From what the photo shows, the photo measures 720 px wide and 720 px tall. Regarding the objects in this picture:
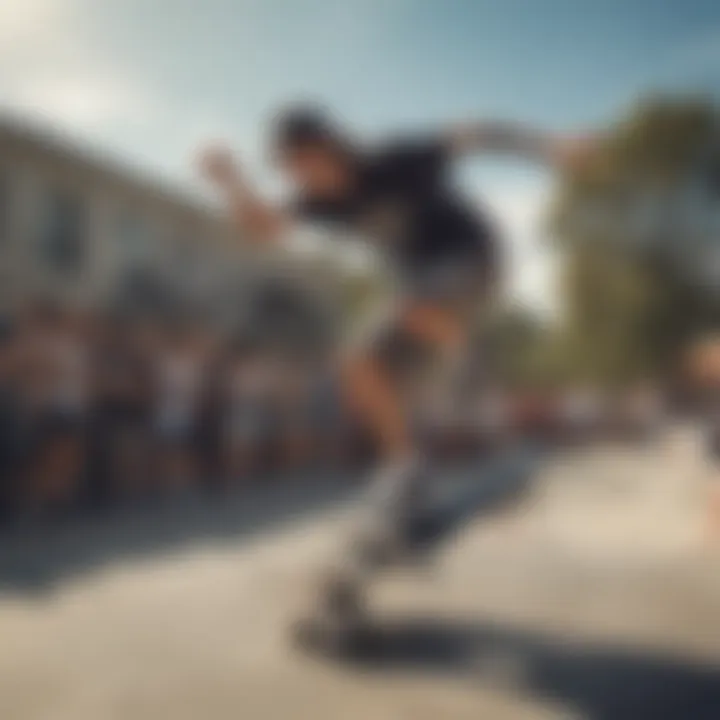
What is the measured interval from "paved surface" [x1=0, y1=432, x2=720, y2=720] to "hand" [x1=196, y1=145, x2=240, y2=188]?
118 centimetres

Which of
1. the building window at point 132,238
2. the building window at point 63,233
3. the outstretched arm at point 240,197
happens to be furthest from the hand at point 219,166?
the building window at point 132,238

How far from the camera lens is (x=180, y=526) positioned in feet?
14.5

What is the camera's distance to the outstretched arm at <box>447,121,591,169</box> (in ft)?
6.95

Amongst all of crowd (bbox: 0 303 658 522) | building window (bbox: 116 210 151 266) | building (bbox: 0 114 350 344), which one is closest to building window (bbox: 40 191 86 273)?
building (bbox: 0 114 350 344)

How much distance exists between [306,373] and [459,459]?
4.94ft

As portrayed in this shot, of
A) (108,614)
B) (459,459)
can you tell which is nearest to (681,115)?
(108,614)

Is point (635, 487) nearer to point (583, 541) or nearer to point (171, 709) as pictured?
point (583, 541)

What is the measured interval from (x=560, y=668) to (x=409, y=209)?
1.22 m

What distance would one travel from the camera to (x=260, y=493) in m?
6.31

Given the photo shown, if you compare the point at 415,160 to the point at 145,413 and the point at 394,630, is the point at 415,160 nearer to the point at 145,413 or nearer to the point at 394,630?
the point at 394,630

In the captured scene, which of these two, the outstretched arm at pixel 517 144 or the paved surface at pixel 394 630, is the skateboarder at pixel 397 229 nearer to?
the outstretched arm at pixel 517 144

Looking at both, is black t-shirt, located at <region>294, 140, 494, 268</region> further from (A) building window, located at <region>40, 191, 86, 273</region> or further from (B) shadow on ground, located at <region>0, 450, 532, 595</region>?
(A) building window, located at <region>40, 191, 86, 273</region>

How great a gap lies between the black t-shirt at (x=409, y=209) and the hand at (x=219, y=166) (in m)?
0.23

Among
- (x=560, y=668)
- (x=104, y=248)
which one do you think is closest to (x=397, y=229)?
(x=560, y=668)
